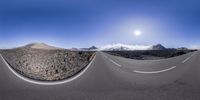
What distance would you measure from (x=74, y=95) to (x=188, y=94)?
360cm

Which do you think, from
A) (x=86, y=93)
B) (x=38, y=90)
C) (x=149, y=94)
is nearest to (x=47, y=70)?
(x=38, y=90)

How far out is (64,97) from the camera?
6.65 metres

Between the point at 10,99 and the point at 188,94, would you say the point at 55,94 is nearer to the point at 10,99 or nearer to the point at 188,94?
the point at 10,99

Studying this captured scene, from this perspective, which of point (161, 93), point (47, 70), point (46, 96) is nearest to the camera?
point (46, 96)

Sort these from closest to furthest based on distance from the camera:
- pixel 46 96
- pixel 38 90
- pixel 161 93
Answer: pixel 46 96
pixel 161 93
pixel 38 90

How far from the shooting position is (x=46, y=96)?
6.79m

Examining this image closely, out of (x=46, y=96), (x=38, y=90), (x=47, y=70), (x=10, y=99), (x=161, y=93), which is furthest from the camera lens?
(x=47, y=70)

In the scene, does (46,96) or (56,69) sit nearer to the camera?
(46,96)

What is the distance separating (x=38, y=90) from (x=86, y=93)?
1.74m

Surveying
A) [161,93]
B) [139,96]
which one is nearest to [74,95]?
[139,96]

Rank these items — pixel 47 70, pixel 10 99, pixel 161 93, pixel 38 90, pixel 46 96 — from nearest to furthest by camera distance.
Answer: pixel 10 99, pixel 46 96, pixel 161 93, pixel 38 90, pixel 47 70

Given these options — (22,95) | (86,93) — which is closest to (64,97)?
(86,93)

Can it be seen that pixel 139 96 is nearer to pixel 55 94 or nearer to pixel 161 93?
pixel 161 93

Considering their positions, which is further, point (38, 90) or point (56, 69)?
point (56, 69)
